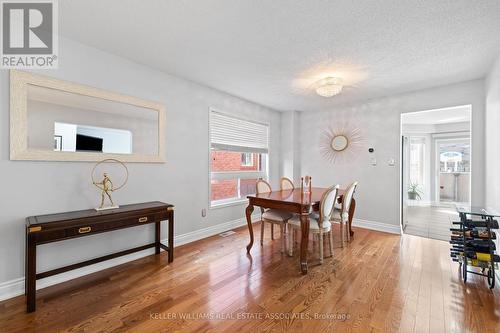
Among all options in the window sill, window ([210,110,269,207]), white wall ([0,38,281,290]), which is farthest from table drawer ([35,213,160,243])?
window ([210,110,269,207])

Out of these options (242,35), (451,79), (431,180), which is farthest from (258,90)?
(431,180)

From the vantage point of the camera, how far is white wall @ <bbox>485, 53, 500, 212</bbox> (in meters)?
2.35

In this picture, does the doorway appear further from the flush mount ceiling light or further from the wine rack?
the flush mount ceiling light

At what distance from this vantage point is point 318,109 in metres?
4.77

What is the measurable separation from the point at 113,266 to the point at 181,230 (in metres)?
0.90

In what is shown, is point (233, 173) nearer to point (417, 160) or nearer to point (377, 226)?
point (377, 226)

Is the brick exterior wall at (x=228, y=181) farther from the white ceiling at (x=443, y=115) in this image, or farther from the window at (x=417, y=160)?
the window at (x=417, y=160)

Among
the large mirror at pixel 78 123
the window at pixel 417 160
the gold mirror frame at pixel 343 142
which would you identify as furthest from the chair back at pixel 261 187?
the window at pixel 417 160

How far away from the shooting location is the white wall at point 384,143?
311 cm

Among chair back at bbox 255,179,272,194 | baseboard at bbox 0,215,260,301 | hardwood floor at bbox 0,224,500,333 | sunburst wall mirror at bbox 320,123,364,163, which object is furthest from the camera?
sunburst wall mirror at bbox 320,123,364,163

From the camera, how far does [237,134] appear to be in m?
4.16

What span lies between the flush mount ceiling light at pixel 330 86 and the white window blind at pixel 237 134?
1.65m
